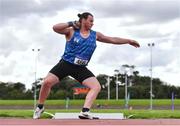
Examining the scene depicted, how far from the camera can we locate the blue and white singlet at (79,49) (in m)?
8.66

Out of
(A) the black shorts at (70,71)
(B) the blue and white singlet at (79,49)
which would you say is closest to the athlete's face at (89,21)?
(B) the blue and white singlet at (79,49)

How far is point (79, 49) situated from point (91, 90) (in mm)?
710

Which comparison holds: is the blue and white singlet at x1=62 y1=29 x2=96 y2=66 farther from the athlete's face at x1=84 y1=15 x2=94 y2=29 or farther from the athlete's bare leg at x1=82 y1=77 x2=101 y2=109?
the athlete's bare leg at x1=82 y1=77 x2=101 y2=109

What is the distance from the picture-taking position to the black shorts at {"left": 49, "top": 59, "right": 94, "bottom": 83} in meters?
8.75

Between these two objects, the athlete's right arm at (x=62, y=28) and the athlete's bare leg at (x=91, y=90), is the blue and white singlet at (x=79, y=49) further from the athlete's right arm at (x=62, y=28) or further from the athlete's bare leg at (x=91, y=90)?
the athlete's bare leg at (x=91, y=90)

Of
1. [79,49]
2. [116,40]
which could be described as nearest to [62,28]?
[79,49]

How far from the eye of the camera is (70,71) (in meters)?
8.79

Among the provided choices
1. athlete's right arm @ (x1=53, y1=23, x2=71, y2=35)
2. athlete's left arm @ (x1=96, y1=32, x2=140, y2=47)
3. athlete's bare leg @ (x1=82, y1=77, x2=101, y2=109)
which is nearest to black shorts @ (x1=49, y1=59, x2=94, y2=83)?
athlete's bare leg @ (x1=82, y1=77, x2=101, y2=109)

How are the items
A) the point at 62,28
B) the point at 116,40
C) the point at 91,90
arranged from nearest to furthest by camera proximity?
the point at 62,28, the point at 91,90, the point at 116,40

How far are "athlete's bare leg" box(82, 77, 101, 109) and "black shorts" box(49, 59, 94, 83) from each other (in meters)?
0.07

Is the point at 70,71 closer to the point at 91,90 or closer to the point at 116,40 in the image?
the point at 91,90

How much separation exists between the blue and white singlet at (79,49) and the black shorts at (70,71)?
0.08m

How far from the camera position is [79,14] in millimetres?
8781

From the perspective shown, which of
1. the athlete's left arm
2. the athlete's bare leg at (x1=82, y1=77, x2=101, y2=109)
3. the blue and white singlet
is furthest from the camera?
the athlete's left arm
